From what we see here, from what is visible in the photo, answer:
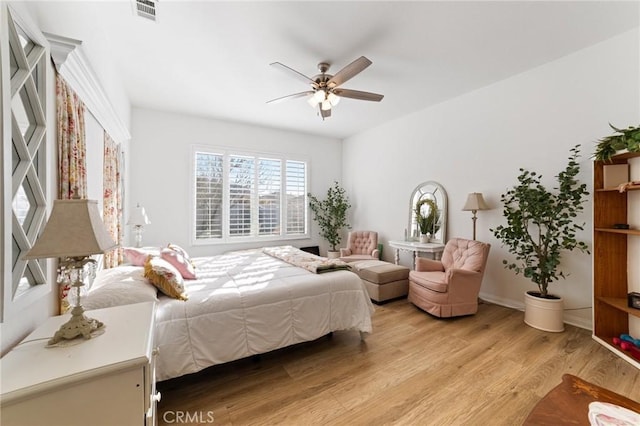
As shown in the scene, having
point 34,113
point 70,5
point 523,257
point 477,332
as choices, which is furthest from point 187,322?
point 523,257

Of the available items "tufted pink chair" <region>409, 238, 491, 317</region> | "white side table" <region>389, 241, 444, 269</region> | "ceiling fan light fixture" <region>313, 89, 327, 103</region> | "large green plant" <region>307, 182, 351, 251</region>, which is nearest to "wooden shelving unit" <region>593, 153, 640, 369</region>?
"tufted pink chair" <region>409, 238, 491, 317</region>

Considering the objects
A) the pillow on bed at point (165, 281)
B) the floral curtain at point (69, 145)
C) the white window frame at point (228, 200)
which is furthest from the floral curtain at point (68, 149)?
the white window frame at point (228, 200)

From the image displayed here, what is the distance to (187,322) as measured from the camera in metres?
1.80

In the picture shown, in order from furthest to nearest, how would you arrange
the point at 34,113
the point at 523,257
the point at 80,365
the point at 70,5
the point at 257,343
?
1. the point at 523,257
2. the point at 257,343
3. the point at 70,5
4. the point at 34,113
5. the point at 80,365

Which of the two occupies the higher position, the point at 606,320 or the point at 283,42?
the point at 283,42

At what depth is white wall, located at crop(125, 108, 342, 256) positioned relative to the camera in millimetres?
4102

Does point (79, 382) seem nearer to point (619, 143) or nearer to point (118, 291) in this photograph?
point (118, 291)

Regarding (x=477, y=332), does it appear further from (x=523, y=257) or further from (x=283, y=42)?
(x=283, y=42)

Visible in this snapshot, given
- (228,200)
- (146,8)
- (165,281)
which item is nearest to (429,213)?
(228,200)

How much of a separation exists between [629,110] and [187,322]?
4.39 metres

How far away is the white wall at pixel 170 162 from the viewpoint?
4102 millimetres

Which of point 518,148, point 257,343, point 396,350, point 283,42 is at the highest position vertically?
point 283,42

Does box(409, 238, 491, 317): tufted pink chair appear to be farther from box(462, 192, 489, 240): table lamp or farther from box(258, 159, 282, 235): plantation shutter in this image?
box(258, 159, 282, 235): plantation shutter

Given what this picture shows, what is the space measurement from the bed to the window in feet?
7.00
